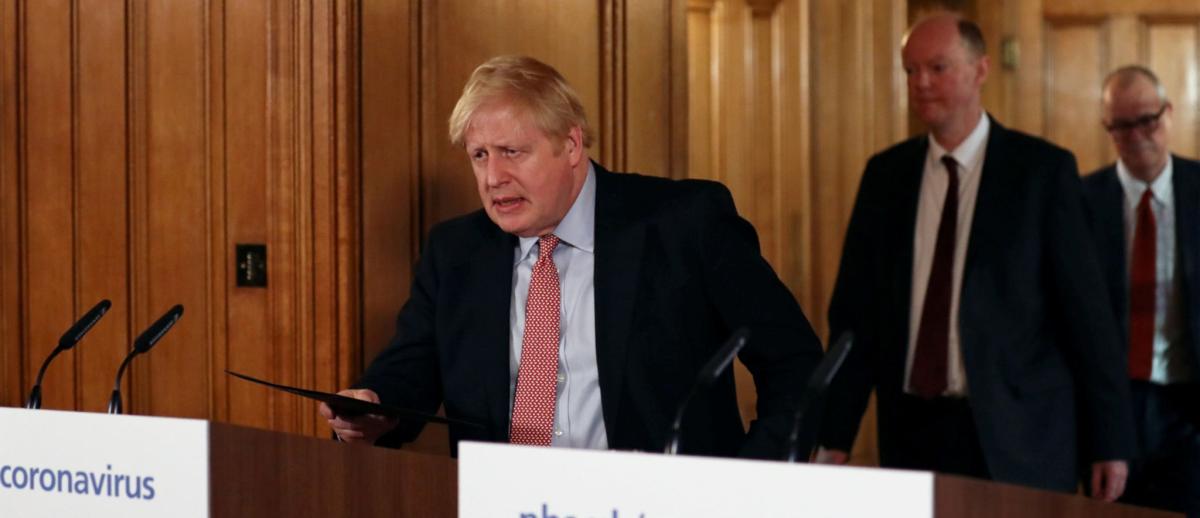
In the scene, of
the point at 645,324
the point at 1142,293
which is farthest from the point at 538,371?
the point at 1142,293

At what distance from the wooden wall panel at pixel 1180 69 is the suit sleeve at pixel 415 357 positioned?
4.15 m

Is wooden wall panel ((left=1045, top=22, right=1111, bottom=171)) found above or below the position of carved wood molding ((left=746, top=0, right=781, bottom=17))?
below

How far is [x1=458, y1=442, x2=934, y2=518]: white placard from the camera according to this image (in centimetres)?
157

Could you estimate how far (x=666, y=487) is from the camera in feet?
5.62

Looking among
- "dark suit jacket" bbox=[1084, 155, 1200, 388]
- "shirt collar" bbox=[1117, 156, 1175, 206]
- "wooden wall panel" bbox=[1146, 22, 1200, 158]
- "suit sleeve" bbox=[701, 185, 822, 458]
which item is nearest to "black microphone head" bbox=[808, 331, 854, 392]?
"suit sleeve" bbox=[701, 185, 822, 458]

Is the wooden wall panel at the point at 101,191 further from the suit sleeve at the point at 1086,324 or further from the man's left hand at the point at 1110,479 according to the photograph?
the man's left hand at the point at 1110,479

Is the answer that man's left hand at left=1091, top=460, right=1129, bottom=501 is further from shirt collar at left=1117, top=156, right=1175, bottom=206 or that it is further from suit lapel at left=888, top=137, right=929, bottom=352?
shirt collar at left=1117, top=156, right=1175, bottom=206

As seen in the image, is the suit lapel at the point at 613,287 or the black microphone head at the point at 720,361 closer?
the black microphone head at the point at 720,361

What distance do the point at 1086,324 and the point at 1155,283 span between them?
3.80 feet

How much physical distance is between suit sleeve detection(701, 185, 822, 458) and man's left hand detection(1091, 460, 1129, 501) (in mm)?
1332

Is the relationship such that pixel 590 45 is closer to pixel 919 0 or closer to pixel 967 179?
Answer: pixel 967 179

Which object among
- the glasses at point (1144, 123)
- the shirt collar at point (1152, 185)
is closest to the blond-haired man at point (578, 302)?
the shirt collar at point (1152, 185)

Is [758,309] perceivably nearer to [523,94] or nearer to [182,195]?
[523,94]

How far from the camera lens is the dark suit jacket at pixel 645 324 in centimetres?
→ 283
